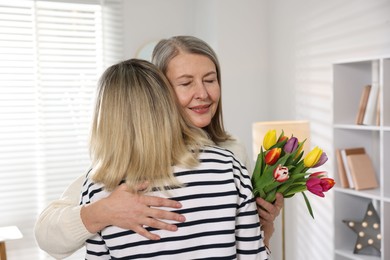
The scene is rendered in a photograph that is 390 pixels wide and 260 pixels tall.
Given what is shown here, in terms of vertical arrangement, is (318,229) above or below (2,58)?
below

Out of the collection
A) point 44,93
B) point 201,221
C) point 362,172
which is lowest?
point 362,172

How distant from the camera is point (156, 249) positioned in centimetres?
114

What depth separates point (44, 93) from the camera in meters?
3.67

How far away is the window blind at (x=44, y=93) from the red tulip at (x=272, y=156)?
2683 millimetres

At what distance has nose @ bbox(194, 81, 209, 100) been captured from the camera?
148 cm

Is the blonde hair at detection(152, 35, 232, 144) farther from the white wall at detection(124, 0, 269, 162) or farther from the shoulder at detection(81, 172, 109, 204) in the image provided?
the white wall at detection(124, 0, 269, 162)

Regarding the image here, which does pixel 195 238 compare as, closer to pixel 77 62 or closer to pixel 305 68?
pixel 305 68

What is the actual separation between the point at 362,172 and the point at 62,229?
199cm

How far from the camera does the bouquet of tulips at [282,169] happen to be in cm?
129

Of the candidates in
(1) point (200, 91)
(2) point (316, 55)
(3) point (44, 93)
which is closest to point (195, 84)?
(1) point (200, 91)

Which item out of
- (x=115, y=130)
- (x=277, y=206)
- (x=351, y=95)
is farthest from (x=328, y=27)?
(x=115, y=130)

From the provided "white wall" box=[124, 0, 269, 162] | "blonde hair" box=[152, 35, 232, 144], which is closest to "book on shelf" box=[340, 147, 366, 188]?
"white wall" box=[124, 0, 269, 162]

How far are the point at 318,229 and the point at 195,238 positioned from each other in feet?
8.17

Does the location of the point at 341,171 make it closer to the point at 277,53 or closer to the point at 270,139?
the point at 277,53
